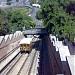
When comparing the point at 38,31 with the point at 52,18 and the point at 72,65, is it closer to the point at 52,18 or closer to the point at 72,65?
the point at 52,18

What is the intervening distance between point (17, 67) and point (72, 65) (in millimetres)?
19891

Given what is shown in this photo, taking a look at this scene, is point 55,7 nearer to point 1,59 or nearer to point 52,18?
point 52,18

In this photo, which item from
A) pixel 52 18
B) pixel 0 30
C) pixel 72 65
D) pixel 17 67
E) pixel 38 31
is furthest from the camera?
pixel 38 31

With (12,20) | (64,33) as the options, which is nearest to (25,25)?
(12,20)

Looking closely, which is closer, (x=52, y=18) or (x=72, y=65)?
A: (x=72, y=65)

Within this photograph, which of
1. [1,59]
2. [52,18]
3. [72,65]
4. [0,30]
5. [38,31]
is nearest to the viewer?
[72,65]

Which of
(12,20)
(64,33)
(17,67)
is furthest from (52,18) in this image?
(12,20)

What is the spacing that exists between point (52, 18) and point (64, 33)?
5.10 meters

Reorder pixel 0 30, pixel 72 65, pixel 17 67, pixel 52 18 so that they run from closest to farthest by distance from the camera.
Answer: pixel 72 65 → pixel 17 67 → pixel 52 18 → pixel 0 30

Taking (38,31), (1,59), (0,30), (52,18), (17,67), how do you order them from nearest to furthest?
(17,67)
(1,59)
(52,18)
(0,30)
(38,31)

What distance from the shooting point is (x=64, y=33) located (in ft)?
142

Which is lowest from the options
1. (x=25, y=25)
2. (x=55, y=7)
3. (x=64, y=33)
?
(x=25, y=25)

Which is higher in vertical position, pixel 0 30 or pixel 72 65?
pixel 72 65

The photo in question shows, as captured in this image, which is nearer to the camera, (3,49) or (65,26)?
(3,49)
